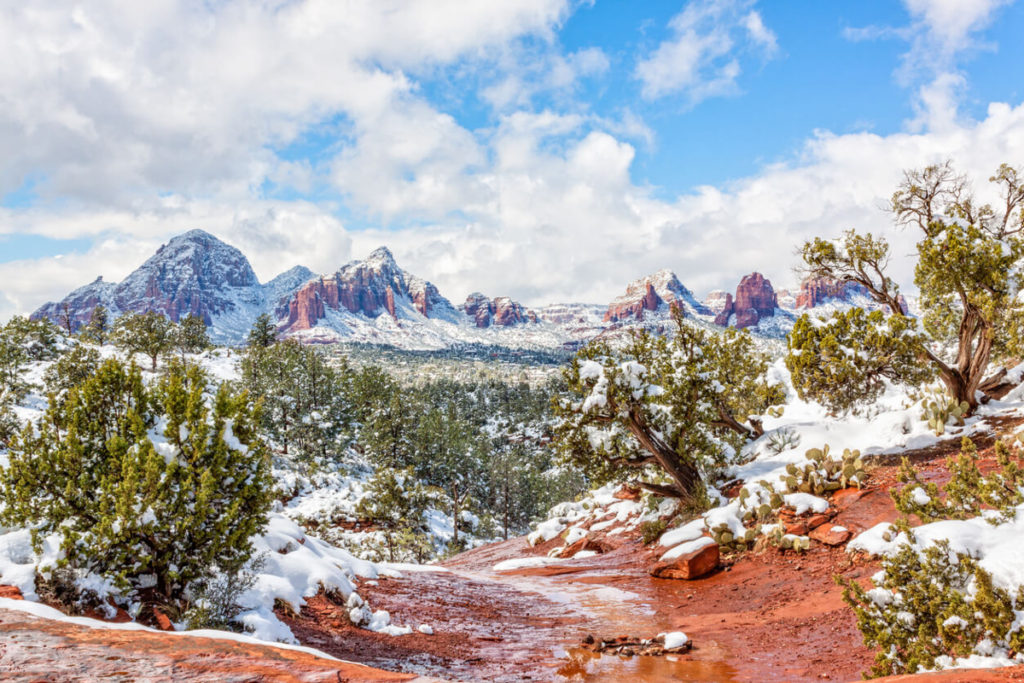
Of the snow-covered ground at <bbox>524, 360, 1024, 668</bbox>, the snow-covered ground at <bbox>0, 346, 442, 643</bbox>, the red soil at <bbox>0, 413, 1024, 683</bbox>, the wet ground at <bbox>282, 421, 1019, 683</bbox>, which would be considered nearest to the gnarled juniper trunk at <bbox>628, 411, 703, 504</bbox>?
the snow-covered ground at <bbox>524, 360, 1024, 668</bbox>

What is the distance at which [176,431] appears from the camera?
24.2 feet

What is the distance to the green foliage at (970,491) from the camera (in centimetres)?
570

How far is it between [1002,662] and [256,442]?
8.79 metres

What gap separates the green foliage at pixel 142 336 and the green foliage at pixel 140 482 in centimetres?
5594

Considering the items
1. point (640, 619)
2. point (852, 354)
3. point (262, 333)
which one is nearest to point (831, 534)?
point (640, 619)

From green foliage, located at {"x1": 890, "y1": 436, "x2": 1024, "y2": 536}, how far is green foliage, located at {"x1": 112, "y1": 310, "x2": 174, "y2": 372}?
207ft

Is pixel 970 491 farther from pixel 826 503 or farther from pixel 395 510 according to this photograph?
pixel 395 510

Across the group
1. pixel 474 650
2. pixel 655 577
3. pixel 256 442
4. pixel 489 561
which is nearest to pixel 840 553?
pixel 655 577

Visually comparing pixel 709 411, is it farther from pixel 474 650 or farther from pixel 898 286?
pixel 474 650

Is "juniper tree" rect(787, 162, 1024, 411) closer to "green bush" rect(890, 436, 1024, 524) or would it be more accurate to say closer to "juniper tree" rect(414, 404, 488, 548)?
"green bush" rect(890, 436, 1024, 524)

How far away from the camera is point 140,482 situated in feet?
22.3

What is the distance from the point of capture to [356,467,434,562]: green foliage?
3130cm

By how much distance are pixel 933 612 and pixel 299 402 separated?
5610 centimetres

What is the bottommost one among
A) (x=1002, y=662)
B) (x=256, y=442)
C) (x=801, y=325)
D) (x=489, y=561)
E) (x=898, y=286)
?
(x=489, y=561)
